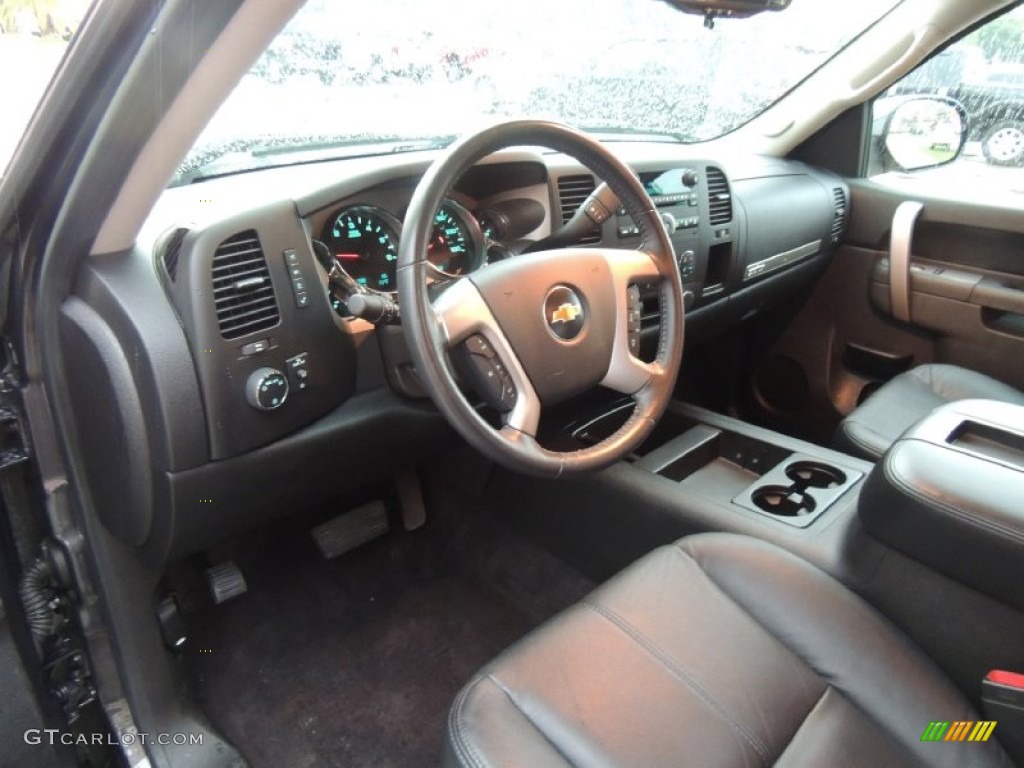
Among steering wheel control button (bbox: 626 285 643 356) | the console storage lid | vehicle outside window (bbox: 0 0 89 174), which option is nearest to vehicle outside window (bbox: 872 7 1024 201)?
the console storage lid

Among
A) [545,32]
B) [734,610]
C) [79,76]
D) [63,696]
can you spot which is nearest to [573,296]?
[734,610]

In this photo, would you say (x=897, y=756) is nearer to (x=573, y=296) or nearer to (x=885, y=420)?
(x=573, y=296)

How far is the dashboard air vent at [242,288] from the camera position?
1125 mm

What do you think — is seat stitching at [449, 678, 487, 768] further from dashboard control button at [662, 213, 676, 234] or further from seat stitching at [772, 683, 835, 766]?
dashboard control button at [662, 213, 676, 234]

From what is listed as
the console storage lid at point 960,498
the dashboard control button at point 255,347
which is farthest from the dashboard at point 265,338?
the console storage lid at point 960,498

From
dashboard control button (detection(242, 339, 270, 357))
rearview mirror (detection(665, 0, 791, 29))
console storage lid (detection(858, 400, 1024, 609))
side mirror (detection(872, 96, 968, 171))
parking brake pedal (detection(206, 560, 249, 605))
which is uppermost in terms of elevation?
rearview mirror (detection(665, 0, 791, 29))

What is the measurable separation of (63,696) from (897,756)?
135 centimetres

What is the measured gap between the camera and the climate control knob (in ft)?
3.85

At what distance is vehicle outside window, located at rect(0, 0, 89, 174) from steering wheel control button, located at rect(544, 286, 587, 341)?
2.28 feet

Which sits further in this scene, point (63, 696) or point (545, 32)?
point (545, 32)

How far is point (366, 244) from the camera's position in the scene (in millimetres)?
1394

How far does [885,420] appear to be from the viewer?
180cm

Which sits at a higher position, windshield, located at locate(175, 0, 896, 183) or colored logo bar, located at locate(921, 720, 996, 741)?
windshield, located at locate(175, 0, 896, 183)

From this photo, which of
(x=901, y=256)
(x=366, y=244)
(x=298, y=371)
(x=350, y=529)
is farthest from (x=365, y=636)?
(x=901, y=256)
